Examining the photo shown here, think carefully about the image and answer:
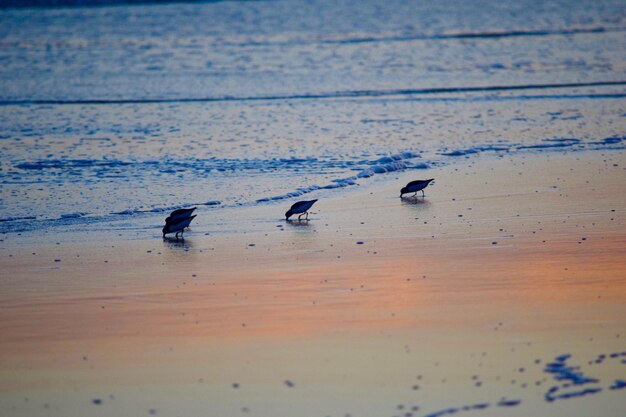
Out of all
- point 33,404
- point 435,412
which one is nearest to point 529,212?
point 435,412

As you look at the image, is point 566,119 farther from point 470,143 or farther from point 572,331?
point 572,331

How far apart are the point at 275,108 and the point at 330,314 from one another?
48.1 ft

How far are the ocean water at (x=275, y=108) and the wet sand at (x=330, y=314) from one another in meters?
2.20

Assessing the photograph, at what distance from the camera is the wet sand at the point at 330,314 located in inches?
230

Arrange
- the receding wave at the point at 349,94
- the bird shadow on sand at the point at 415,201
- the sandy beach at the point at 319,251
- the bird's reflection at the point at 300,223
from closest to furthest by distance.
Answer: the sandy beach at the point at 319,251 → the bird's reflection at the point at 300,223 → the bird shadow on sand at the point at 415,201 → the receding wave at the point at 349,94

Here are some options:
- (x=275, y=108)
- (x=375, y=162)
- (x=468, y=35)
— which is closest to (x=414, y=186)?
(x=375, y=162)

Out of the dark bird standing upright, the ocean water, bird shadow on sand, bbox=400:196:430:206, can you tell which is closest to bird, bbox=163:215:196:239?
the dark bird standing upright

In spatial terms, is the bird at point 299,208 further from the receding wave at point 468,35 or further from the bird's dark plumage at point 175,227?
the receding wave at point 468,35

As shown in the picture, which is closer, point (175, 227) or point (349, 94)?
point (175, 227)

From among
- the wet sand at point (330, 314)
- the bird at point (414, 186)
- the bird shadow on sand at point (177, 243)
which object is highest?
the bird at point (414, 186)

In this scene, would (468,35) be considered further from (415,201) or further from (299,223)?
(299,223)

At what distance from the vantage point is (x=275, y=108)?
21.5 m

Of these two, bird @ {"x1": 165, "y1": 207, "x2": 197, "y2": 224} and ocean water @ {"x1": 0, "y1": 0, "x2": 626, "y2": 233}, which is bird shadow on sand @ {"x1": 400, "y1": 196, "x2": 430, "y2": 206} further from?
bird @ {"x1": 165, "y1": 207, "x2": 197, "y2": 224}

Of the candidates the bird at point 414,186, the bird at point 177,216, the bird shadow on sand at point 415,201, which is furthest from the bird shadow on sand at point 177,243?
the bird at point 414,186
